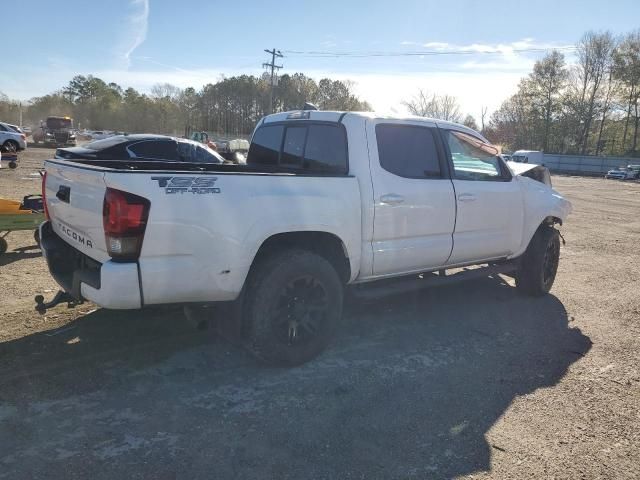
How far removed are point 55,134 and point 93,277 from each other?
133ft

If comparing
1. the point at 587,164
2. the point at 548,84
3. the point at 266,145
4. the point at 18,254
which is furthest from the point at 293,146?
the point at 548,84

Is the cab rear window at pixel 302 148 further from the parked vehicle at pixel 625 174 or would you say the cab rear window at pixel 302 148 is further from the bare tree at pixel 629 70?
the bare tree at pixel 629 70

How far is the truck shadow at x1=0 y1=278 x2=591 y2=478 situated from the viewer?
9.23 feet

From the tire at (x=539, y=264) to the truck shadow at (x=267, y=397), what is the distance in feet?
3.19

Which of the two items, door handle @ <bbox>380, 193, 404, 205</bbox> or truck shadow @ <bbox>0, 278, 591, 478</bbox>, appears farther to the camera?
door handle @ <bbox>380, 193, 404, 205</bbox>

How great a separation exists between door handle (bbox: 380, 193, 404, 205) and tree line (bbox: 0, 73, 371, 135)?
76.2 m

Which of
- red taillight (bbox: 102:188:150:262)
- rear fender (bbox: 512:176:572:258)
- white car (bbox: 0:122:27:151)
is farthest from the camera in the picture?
white car (bbox: 0:122:27:151)

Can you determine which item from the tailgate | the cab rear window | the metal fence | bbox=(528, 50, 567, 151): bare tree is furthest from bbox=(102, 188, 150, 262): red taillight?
bbox=(528, 50, 567, 151): bare tree

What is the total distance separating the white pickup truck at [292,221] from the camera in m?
3.15

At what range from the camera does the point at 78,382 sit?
355 cm

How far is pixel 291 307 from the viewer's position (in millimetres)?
3879

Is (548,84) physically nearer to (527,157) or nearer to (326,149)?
(527,157)

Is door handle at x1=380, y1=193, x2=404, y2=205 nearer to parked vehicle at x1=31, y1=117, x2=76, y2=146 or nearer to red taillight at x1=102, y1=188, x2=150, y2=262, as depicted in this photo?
red taillight at x1=102, y1=188, x2=150, y2=262

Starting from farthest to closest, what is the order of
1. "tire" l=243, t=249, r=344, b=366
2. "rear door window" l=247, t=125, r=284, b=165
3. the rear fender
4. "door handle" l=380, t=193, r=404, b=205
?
1. the rear fender
2. "rear door window" l=247, t=125, r=284, b=165
3. "door handle" l=380, t=193, r=404, b=205
4. "tire" l=243, t=249, r=344, b=366
